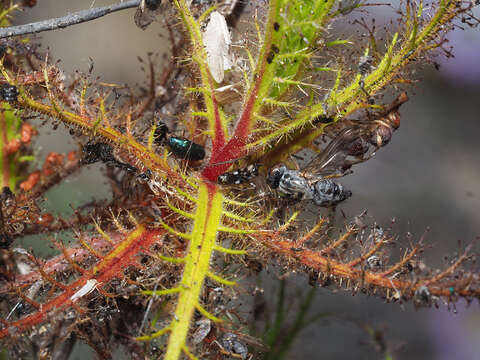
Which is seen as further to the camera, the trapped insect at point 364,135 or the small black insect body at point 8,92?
the trapped insect at point 364,135

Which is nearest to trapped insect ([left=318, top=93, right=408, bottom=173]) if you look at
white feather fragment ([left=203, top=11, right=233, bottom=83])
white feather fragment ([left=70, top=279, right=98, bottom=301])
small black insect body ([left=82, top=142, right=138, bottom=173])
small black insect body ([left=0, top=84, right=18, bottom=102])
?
white feather fragment ([left=203, top=11, right=233, bottom=83])

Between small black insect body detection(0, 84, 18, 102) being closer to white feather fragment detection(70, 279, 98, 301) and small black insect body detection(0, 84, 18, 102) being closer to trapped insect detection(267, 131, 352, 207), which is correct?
white feather fragment detection(70, 279, 98, 301)

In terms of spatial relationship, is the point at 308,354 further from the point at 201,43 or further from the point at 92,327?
the point at 201,43

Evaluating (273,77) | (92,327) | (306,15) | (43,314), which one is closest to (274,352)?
(92,327)

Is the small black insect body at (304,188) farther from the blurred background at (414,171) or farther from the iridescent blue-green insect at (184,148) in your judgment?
the blurred background at (414,171)

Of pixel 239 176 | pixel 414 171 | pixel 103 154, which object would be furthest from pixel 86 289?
pixel 414 171

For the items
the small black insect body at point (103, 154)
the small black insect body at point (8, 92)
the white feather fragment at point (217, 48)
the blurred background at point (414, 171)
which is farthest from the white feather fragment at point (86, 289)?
the blurred background at point (414, 171)
